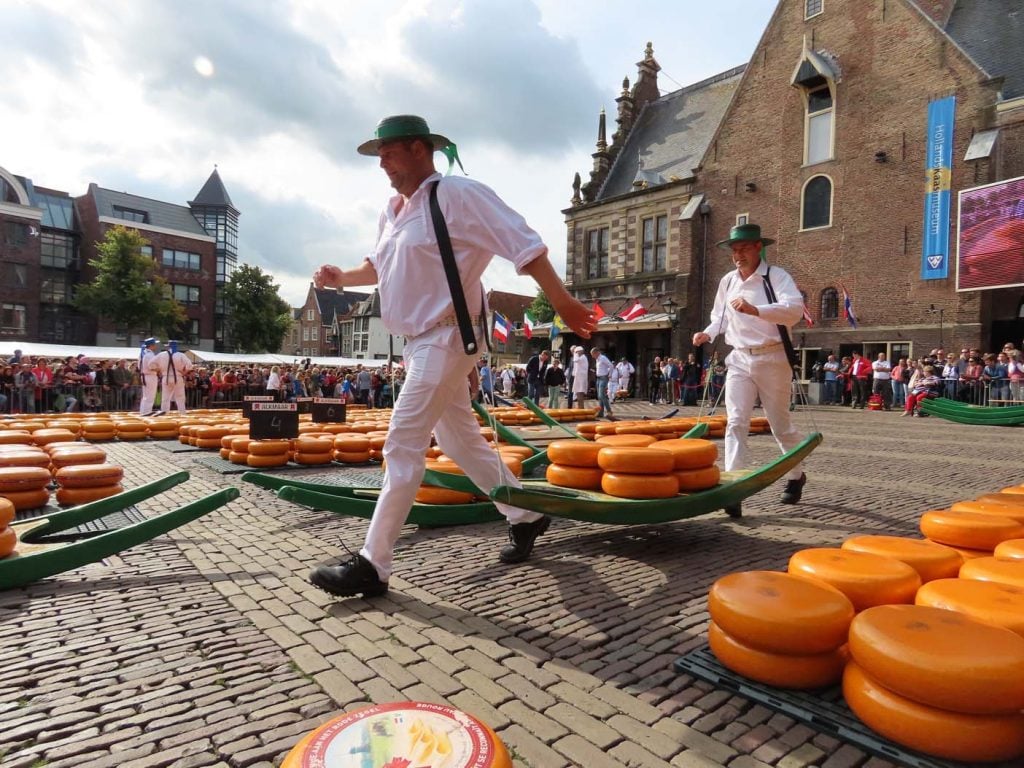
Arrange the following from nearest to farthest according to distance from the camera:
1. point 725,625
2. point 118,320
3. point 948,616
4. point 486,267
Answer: point 948,616
point 725,625
point 486,267
point 118,320

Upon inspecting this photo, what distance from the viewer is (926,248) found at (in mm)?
22375

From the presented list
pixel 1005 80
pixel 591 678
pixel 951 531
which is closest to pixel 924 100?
pixel 1005 80

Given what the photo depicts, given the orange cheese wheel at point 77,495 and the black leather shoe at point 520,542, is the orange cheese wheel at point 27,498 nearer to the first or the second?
the orange cheese wheel at point 77,495

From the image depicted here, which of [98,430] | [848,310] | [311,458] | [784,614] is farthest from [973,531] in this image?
[848,310]

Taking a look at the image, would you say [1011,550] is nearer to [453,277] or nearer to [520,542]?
[520,542]

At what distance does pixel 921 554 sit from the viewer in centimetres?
263

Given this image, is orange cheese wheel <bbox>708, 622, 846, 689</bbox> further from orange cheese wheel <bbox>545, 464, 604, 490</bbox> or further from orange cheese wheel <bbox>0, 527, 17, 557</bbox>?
orange cheese wheel <bbox>0, 527, 17, 557</bbox>

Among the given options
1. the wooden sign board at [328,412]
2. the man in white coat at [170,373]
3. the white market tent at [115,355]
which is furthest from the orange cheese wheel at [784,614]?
the white market tent at [115,355]

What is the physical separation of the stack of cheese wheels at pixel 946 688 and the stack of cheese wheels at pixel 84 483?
526 cm

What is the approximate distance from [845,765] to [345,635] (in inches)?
72.7

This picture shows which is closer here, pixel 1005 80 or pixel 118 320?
pixel 1005 80

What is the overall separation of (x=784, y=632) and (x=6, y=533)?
3629 millimetres

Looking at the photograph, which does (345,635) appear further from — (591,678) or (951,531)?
(951,531)

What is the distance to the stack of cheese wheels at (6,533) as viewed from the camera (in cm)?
315
